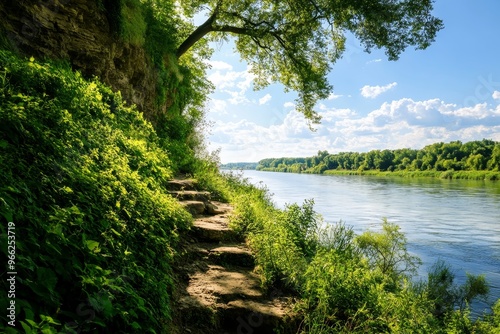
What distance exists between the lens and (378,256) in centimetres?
1387

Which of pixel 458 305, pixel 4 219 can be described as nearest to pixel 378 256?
pixel 458 305

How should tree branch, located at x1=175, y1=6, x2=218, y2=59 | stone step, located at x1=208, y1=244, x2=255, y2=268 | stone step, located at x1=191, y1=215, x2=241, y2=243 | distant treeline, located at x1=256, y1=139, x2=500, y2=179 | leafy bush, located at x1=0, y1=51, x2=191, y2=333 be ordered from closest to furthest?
leafy bush, located at x1=0, y1=51, x2=191, y2=333
stone step, located at x1=208, y1=244, x2=255, y2=268
stone step, located at x1=191, y1=215, x2=241, y2=243
tree branch, located at x1=175, y1=6, x2=218, y2=59
distant treeline, located at x1=256, y1=139, x2=500, y2=179

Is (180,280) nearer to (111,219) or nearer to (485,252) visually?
(111,219)

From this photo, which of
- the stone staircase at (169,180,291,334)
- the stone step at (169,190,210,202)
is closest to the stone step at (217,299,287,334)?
the stone staircase at (169,180,291,334)

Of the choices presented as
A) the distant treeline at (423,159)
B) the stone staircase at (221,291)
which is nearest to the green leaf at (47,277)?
the stone staircase at (221,291)

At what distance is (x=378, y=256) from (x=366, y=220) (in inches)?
345

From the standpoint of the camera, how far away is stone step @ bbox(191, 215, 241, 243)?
603cm

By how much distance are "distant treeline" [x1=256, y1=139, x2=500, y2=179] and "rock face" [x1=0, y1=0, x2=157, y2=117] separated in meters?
77.5

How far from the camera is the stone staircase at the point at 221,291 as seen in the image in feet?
13.3

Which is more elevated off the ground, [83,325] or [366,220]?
[83,325]

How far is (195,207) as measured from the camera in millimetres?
7258

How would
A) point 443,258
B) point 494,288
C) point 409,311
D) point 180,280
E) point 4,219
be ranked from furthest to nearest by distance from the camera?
point 443,258 → point 494,288 → point 409,311 → point 180,280 → point 4,219

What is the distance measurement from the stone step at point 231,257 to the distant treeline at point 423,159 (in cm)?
7852

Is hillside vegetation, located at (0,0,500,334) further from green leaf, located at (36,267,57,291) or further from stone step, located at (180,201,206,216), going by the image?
stone step, located at (180,201,206,216)
